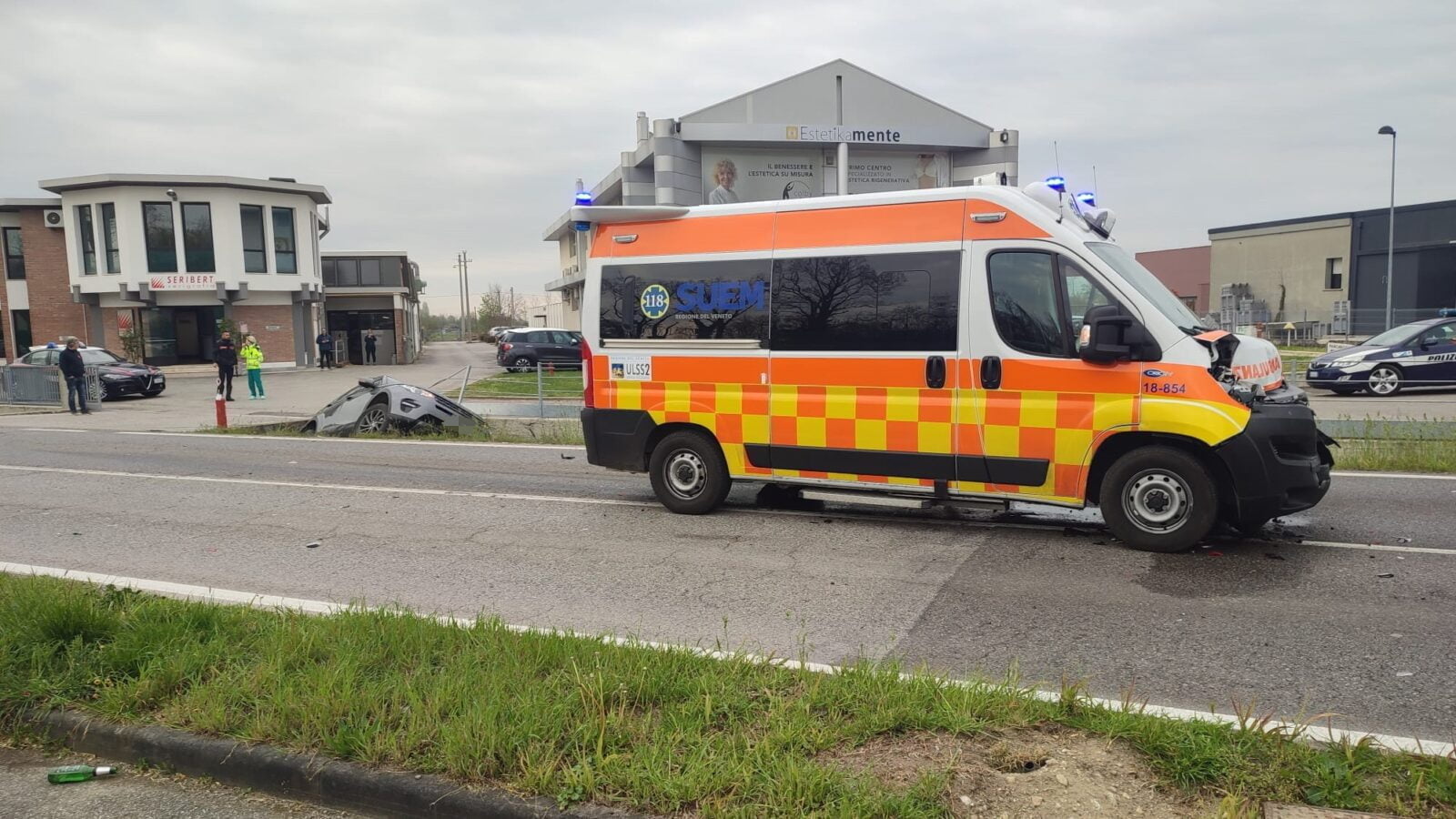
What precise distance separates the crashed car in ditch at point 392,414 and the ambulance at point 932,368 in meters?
7.01

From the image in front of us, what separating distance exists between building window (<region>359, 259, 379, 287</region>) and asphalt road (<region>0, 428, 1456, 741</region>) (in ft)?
117

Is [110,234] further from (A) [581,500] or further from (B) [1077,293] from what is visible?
(B) [1077,293]

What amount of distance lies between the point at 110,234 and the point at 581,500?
3484 cm

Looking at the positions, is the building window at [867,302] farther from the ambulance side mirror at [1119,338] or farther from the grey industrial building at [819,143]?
the grey industrial building at [819,143]

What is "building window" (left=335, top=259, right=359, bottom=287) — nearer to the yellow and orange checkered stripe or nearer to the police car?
the police car

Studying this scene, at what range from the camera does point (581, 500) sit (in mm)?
9180

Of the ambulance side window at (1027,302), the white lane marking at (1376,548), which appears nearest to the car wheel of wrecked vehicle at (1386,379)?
the white lane marking at (1376,548)

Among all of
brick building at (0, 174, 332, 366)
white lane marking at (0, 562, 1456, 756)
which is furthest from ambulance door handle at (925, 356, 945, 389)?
brick building at (0, 174, 332, 366)

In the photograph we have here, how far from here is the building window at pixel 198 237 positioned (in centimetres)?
3581

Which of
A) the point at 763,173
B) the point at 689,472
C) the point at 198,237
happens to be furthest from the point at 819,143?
the point at 198,237

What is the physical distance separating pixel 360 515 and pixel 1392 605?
25.5 ft

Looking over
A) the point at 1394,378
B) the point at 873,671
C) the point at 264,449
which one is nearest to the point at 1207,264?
Result: the point at 1394,378

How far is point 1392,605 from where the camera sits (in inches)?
213

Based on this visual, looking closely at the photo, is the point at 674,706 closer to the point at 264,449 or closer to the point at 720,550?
the point at 720,550
